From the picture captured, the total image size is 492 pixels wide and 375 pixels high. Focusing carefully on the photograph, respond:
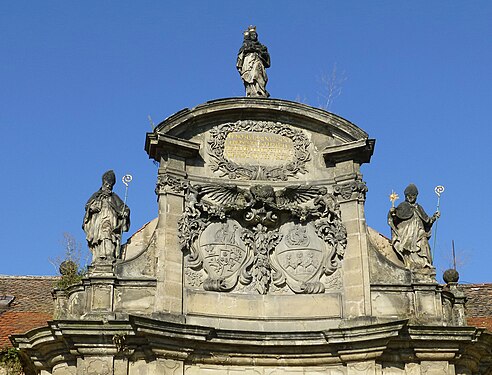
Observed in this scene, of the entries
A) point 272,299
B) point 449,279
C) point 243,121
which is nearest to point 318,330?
point 272,299

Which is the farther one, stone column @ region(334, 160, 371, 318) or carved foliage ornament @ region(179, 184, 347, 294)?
carved foliage ornament @ region(179, 184, 347, 294)

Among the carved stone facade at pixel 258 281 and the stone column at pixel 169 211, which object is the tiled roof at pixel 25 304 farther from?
the stone column at pixel 169 211

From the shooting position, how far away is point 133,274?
15.4 meters

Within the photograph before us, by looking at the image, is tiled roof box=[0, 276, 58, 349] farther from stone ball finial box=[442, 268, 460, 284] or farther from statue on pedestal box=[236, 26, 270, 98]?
stone ball finial box=[442, 268, 460, 284]

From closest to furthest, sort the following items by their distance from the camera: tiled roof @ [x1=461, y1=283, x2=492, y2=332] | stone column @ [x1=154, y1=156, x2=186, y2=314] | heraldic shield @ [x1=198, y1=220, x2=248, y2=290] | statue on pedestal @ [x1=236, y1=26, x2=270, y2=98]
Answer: stone column @ [x1=154, y1=156, x2=186, y2=314], heraldic shield @ [x1=198, y1=220, x2=248, y2=290], statue on pedestal @ [x1=236, y1=26, x2=270, y2=98], tiled roof @ [x1=461, y1=283, x2=492, y2=332]

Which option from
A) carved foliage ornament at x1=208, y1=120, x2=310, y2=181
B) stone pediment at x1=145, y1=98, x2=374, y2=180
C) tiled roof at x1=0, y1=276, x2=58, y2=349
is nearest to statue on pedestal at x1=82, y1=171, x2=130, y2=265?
stone pediment at x1=145, y1=98, x2=374, y2=180

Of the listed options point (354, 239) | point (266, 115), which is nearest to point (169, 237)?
point (266, 115)

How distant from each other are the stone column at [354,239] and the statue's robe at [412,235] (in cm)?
58

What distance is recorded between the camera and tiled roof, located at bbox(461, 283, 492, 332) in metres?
18.5

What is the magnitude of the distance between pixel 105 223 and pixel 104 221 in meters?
0.04

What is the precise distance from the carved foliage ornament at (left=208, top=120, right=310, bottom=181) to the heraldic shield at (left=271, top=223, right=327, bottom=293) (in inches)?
37.9

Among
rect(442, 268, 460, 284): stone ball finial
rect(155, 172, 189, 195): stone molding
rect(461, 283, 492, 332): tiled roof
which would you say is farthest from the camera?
rect(461, 283, 492, 332): tiled roof

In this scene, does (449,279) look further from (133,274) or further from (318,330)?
(133,274)

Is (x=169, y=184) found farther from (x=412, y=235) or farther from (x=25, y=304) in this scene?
(x=25, y=304)
